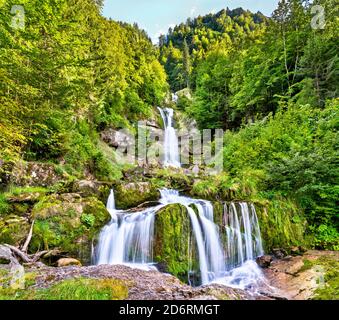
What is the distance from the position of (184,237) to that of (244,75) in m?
17.0

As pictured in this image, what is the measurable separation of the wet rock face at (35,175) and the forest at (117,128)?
0.04 meters

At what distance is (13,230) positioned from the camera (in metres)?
5.98

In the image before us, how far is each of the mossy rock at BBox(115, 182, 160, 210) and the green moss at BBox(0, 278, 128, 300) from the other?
528 cm

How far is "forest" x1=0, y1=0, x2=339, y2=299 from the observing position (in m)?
6.67

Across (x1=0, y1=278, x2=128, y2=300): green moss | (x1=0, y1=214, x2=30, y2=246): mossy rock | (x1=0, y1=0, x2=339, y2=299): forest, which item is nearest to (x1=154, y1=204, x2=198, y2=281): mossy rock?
(x1=0, y1=0, x2=339, y2=299): forest

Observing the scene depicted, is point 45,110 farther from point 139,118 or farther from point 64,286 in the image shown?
point 139,118

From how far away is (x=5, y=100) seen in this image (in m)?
5.76

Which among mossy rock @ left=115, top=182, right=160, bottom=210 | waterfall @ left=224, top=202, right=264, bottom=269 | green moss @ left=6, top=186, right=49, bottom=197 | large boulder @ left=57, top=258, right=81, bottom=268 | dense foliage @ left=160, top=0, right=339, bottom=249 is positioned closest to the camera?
large boulder @ left=57, top=258, right=81, bottom=268

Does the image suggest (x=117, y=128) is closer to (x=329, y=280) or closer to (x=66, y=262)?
(x=66, y=262)

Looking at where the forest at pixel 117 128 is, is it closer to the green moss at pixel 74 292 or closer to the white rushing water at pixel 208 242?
the green moss at pixel 74 292

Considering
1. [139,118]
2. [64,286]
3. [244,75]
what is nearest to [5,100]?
[64,286]

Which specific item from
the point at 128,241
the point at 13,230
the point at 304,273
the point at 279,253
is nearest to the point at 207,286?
the point at 304,273

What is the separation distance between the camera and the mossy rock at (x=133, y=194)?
895 cm

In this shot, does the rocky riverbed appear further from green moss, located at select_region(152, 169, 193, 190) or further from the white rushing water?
green moss, located at select_region(152, 169, 193, 190)
